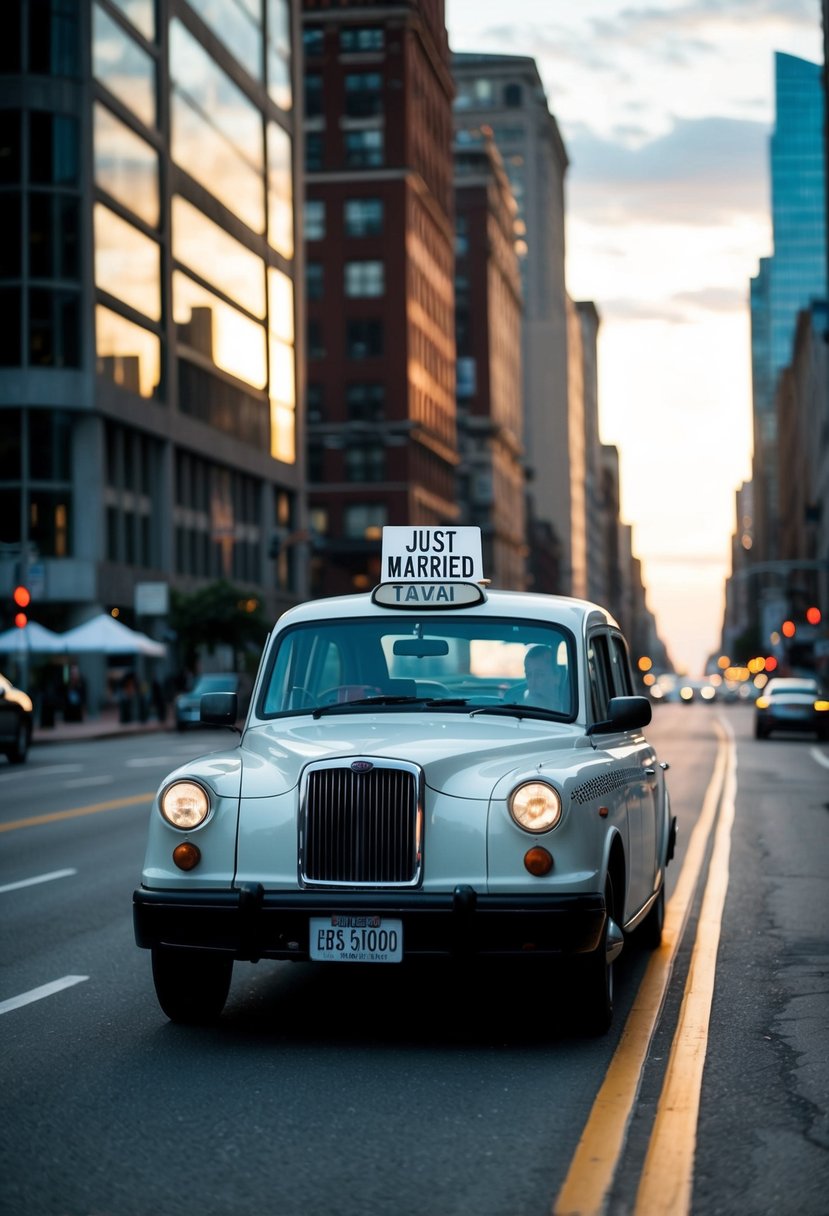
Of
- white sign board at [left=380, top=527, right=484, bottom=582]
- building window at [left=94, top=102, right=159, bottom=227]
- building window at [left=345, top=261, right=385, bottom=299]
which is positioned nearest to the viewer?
white sign board at [left=380, top=527, right=484, bottom=582]

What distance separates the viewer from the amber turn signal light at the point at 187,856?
7.51 meters

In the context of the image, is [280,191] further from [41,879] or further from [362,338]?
[41,879]

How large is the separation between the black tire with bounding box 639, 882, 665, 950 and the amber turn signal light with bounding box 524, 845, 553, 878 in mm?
2915

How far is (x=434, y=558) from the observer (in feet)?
30.9

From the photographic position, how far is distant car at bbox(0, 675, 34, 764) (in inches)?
1169

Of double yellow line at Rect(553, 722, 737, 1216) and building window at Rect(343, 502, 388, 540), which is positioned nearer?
double yellow line at Rect(553, 722, 737, 1216)

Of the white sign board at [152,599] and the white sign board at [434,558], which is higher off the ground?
the white sign board at [152,599]

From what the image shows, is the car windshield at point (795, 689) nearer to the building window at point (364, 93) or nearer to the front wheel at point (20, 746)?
the front wheel at point (20, 746)

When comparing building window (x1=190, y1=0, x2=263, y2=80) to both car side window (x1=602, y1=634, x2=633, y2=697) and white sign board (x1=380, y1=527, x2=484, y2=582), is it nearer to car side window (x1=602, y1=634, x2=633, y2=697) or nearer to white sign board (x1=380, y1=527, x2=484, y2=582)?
car side window (x1=602, y1=634, x2=633, y2=697)

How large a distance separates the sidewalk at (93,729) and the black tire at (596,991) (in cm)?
3494

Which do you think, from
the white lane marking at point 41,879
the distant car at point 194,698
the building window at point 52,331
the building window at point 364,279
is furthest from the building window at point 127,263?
the white lane marking at point 41,879

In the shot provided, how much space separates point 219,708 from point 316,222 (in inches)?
4292

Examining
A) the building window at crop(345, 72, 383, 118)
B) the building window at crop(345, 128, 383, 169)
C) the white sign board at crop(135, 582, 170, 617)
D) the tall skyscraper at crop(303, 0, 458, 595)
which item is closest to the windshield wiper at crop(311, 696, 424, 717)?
the white sign board at crop(135, 582, 170, 617)

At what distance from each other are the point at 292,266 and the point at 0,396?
3255cm
